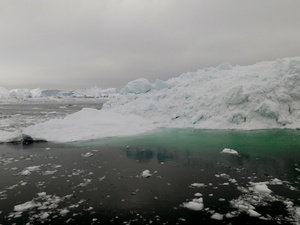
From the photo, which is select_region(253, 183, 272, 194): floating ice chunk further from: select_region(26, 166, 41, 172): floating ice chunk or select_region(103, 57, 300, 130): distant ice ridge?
select_region(103, 57, 300, 130): distant ice ridge

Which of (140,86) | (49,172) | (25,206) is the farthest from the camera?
(140,86)

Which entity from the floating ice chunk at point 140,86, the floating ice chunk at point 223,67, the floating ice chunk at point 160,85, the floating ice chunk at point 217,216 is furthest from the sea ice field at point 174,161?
the floating ice chunk at point 140,86

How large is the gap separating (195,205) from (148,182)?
6.80 ft

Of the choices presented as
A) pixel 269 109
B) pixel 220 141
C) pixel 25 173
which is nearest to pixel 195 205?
pixel 25 173

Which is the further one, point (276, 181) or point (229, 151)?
point (229, 151)

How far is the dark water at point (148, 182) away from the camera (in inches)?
235

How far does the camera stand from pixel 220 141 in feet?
46.4

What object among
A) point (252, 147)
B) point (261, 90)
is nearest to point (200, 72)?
point (261, 90)

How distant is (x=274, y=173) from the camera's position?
28.1 feet

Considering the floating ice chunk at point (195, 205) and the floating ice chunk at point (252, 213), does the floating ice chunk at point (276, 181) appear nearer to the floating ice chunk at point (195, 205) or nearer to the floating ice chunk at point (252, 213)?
the floating ice chunk at point (252, 213)

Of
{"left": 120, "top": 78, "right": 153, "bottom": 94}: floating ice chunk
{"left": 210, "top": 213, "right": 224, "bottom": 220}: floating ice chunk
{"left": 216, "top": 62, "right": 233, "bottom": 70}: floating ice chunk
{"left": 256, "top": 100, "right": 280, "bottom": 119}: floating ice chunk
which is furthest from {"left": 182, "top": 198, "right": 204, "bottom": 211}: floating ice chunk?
{"left": 216, "top": 62, "right": 233, "bottom": 70}: floating ice chunk

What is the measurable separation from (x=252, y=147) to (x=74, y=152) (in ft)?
27.2

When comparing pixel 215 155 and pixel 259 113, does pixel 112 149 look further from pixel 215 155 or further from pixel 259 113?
pixel 259 113

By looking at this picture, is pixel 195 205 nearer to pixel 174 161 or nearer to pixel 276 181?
pixel 276 181
